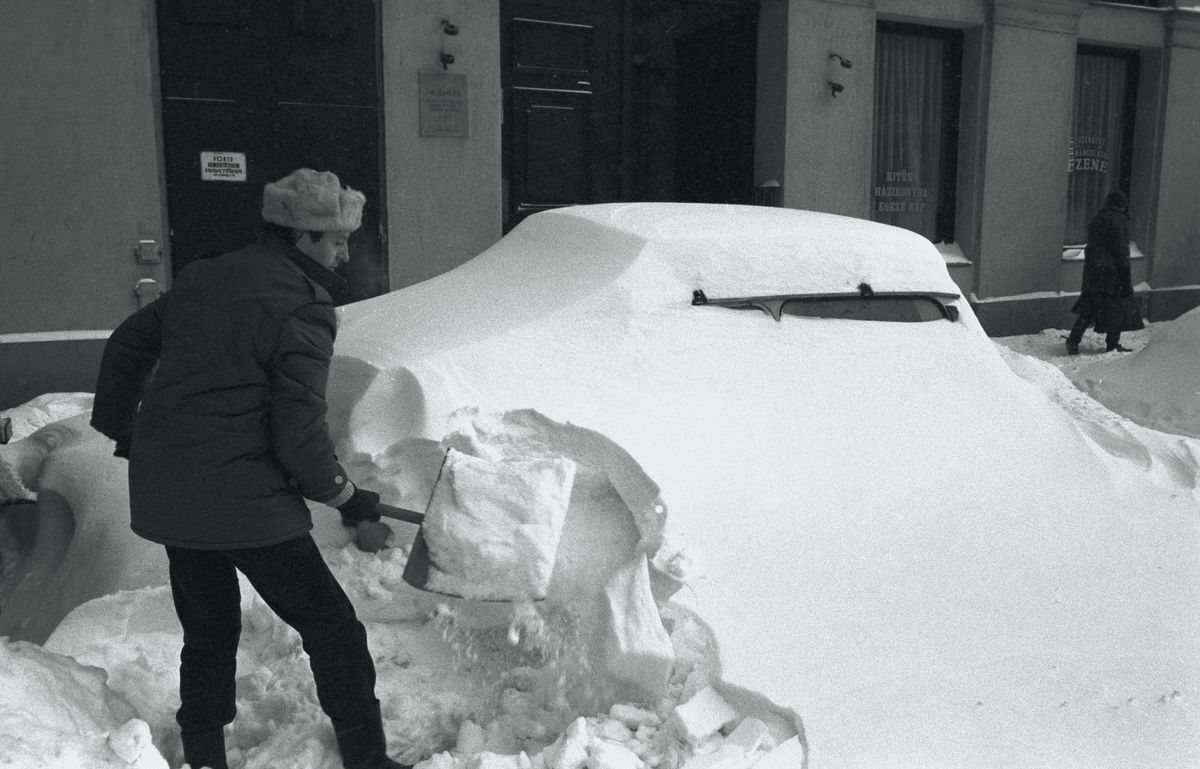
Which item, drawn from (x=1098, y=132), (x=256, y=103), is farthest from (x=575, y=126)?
(x=1098, y=132)

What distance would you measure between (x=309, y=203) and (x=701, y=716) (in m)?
1.41

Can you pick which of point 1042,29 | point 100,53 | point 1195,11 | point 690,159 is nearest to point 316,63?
point 100,53

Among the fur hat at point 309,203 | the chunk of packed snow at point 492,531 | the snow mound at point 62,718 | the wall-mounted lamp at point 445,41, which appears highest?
the wall-mounted lamp at point 445,41

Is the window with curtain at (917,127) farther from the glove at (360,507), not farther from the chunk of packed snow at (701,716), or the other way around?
the glove at (360,507)

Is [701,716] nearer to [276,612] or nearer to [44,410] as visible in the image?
[276,612]

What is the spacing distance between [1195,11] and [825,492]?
1152cm

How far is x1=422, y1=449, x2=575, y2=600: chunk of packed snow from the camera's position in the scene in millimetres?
2502

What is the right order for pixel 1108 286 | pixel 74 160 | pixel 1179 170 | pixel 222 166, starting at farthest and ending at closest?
pixel 1179 170 < pixel 1108 286 < pixel 222 166 < pixel 74 160

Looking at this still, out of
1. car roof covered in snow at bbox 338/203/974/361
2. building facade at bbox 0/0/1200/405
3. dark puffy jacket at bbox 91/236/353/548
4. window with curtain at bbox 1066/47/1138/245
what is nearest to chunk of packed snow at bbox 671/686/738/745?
dark puffy jacket at bbox 91/236/353/548

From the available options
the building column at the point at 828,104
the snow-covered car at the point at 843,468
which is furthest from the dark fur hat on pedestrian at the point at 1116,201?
the snow-covered car at the point at 843,468

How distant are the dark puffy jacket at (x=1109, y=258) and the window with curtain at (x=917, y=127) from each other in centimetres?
152

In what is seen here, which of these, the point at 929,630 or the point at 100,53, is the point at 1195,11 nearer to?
the point at 100,53

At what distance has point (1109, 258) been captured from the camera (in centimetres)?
979

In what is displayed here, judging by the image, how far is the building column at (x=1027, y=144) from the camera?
10703mm
